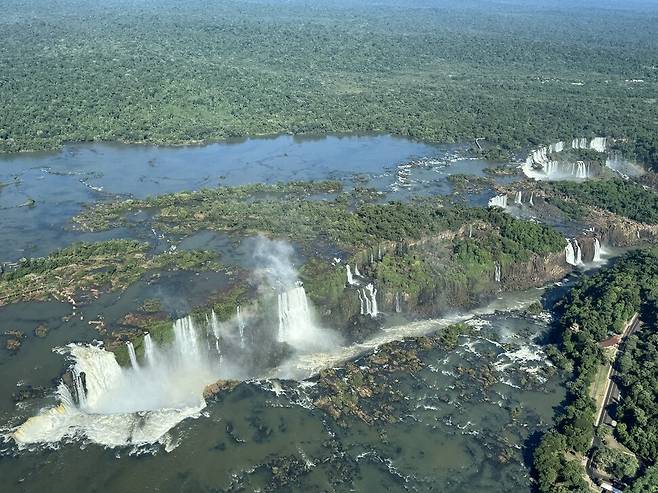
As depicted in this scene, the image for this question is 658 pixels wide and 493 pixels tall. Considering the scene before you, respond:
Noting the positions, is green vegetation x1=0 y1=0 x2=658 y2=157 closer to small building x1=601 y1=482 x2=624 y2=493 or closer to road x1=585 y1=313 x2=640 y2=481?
road x1=585 y1=313 x2=640 y2=481

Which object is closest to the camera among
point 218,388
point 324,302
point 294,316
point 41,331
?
point 218,388

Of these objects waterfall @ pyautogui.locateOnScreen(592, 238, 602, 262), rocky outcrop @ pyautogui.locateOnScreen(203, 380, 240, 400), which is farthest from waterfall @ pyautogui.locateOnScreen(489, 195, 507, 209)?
rocky outcrop @ pyautogui.locateOnScreen(203, 380, 240, 400)

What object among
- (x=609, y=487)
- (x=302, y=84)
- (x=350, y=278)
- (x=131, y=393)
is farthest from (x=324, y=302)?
(x=302, y=84)

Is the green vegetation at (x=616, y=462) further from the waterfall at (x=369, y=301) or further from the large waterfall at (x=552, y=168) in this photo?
the large waterfall at (x=552, y=168)

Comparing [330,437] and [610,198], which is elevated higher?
[610,198]

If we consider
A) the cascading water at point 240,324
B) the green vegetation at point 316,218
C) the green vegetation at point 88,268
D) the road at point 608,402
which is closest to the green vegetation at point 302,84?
the green vegetation at point 316,218

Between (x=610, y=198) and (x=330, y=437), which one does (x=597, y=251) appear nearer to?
(x=610, y=198)
